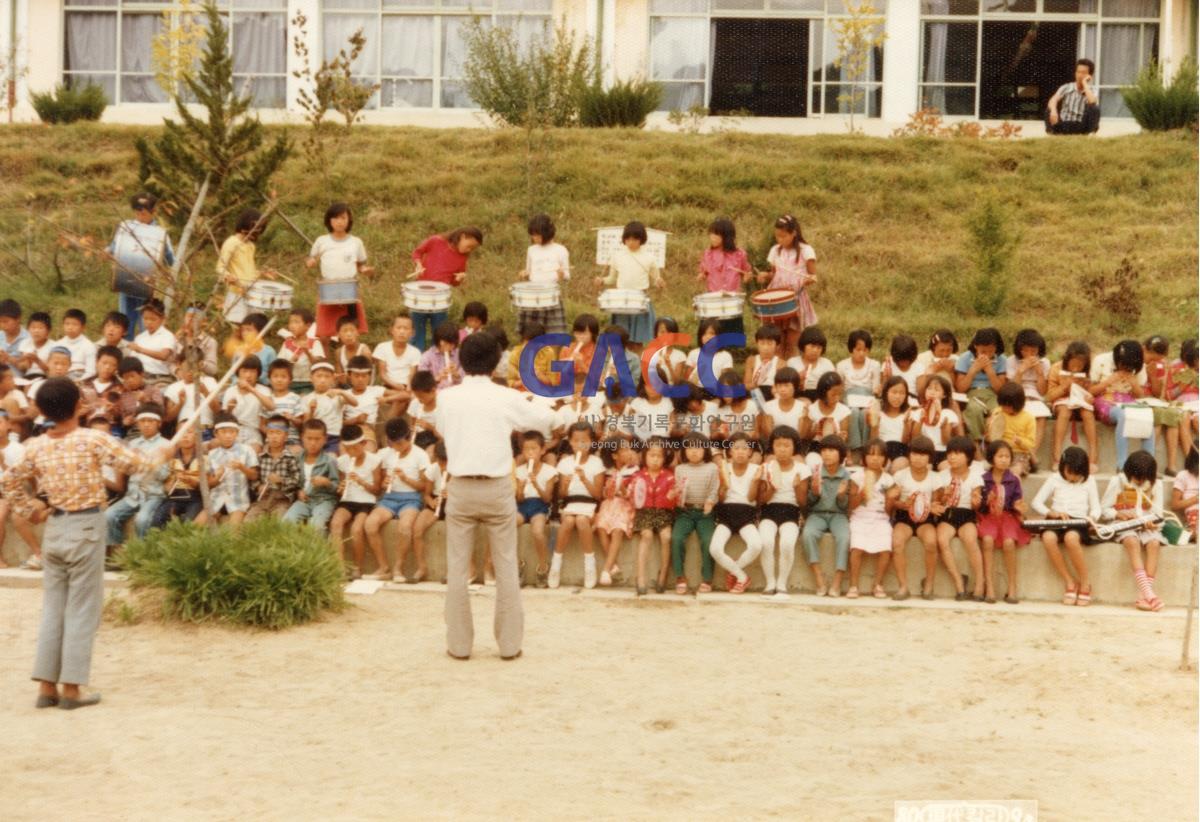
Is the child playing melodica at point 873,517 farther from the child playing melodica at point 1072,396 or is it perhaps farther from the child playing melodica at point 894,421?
the child playing melodica at point 1072,396

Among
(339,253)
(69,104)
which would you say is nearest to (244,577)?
(339,253)

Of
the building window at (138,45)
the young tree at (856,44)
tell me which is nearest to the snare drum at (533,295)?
the young tree at (856,44)

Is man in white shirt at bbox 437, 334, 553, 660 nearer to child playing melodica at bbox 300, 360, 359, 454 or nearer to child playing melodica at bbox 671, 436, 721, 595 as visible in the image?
child playing melodica at bbox 671, 436, 721, 595

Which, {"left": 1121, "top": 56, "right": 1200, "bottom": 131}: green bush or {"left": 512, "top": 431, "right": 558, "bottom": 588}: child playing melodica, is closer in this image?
{"left": 512, "top": 431, "right": 558, "bottom": 588}: child playing melodica

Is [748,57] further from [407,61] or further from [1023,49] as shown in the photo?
[407,61]

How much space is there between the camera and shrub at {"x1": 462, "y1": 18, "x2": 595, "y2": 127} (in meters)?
20.6

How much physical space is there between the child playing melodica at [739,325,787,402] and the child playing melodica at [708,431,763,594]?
123 cm

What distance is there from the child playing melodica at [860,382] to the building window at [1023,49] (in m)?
14.6

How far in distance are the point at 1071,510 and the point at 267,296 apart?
659 centimetres

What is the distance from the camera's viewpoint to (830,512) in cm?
1064

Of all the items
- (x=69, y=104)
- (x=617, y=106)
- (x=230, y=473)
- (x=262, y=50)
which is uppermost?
(x=262, y=50)

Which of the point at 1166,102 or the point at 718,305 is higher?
the point at 1166,102

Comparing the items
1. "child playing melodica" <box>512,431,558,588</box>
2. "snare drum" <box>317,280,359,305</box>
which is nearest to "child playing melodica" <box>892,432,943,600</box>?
"child playing melodica" <box>512,431,558,588</box>

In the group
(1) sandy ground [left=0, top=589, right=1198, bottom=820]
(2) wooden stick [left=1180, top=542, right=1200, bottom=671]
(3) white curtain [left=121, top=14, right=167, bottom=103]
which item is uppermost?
(3) white curtain [left=121, top=14, right=167, bottom=103]
